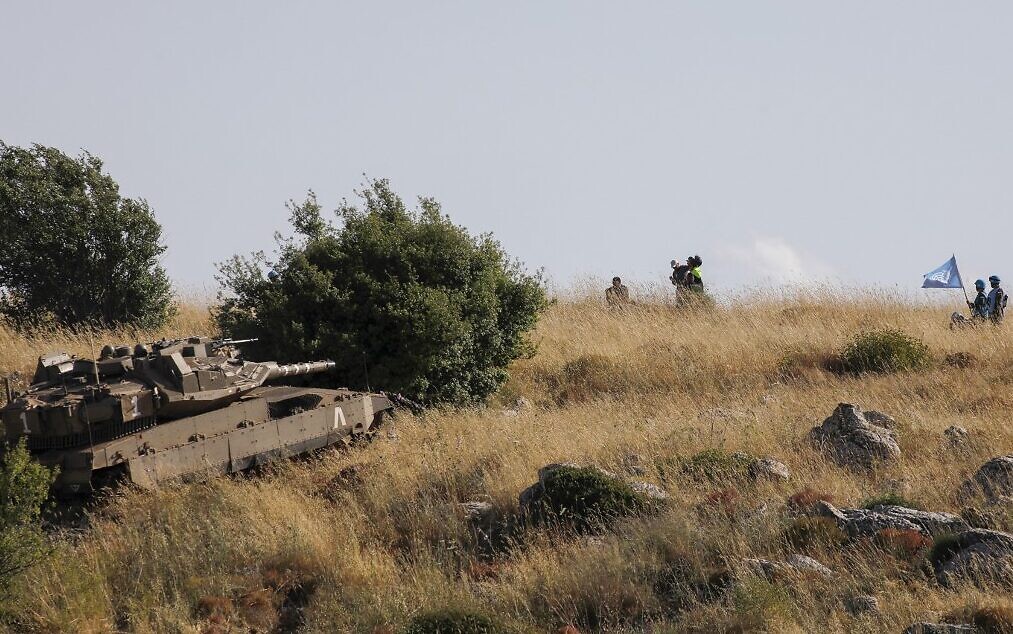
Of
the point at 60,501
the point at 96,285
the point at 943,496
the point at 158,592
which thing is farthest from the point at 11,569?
the point at 96,285

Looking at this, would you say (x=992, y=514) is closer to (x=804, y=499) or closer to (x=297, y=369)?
(x=804, y=499)

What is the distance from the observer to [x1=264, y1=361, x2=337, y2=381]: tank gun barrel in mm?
16250

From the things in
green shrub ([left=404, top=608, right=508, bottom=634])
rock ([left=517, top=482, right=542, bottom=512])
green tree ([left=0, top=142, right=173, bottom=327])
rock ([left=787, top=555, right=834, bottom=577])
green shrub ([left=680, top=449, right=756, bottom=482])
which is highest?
green tree ([left=0, top=142, right=173, bottom=327])

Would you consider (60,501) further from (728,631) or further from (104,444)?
(728,631)

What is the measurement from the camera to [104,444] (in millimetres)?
13672

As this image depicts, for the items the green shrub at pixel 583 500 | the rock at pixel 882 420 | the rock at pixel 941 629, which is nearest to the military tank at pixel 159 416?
the green shrub at pixel 583 500

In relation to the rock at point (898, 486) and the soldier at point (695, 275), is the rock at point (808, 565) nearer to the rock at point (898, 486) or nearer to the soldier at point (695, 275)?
the rock at point (898, 486)

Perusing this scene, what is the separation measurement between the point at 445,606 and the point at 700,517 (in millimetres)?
3299

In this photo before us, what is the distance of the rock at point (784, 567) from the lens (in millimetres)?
11133

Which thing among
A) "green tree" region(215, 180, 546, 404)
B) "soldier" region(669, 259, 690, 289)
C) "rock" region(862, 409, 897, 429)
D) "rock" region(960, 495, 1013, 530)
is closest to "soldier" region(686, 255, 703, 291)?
"soldier" region(669, 259, 690, 289)

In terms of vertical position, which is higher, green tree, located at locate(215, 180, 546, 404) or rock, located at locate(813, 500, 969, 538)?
green tree, located at locate(215, 180, 546, 404)

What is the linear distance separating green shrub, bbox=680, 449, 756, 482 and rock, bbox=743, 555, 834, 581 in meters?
2.81

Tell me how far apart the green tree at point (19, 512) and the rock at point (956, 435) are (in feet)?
35.9

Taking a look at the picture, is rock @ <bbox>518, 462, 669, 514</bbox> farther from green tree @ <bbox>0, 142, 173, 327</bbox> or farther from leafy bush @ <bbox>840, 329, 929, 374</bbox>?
green tree @ <bbox>0, 142, 173, 327</bbox>
